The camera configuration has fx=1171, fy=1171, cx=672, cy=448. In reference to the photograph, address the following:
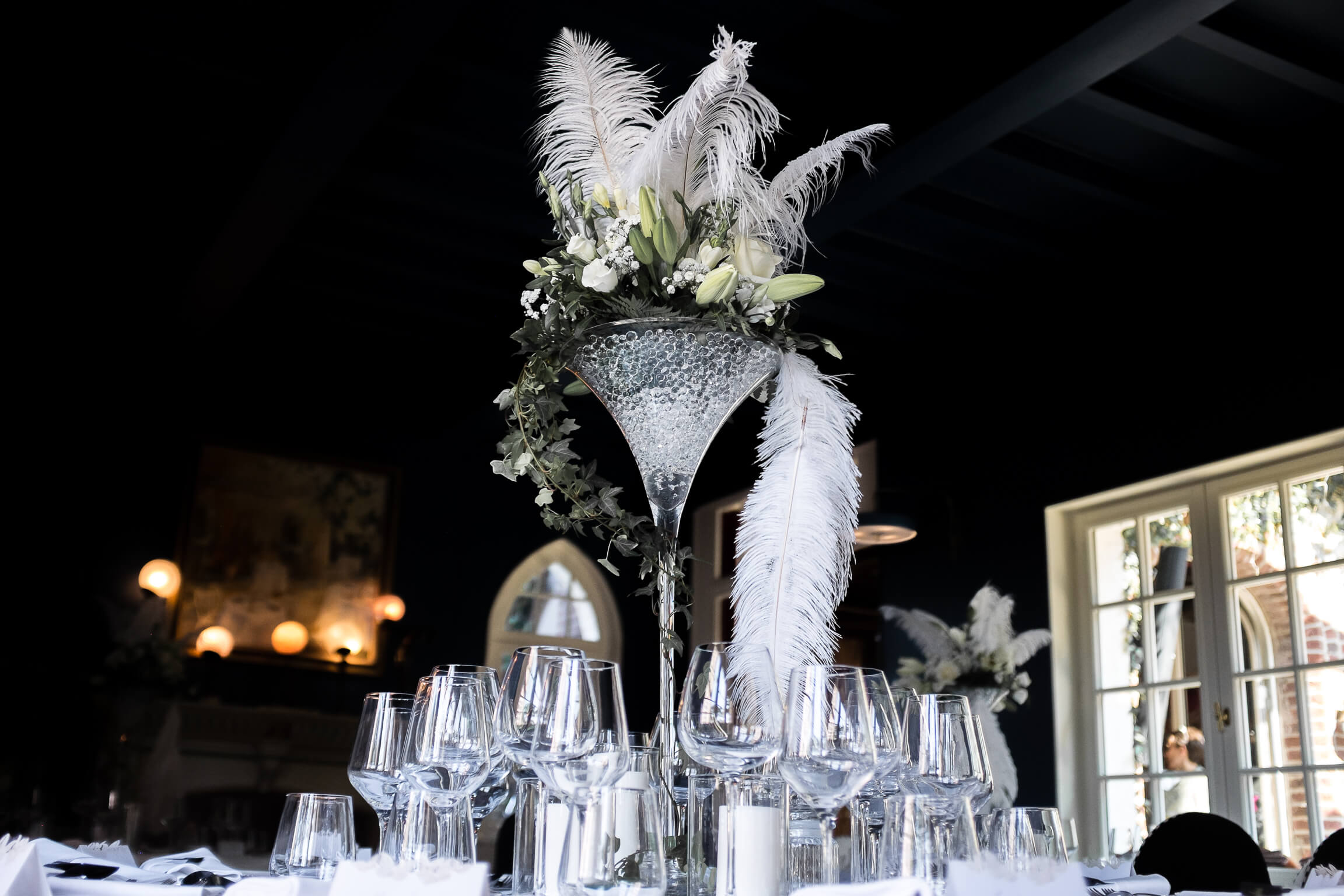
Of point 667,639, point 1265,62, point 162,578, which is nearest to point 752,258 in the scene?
point 667,639

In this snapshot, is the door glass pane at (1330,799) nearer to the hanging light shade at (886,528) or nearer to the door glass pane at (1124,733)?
the door glass pane at (1124,733)

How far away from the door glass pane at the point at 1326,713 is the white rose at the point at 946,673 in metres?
1.11

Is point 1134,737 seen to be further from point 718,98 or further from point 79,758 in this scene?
point 79,758

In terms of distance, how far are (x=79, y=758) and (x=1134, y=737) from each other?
188 inches

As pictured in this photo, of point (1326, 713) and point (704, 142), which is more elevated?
point (704, 142)

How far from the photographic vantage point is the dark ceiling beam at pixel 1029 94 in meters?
3.02

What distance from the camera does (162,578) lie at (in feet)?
19.8

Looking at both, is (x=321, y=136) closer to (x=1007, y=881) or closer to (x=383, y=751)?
(x=383, y=751)

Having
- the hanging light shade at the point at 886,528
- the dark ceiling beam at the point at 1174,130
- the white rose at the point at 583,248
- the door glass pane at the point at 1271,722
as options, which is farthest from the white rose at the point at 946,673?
→ the white rose at the point at 583,248

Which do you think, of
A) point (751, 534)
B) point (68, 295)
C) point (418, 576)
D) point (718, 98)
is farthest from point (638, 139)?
point (418, 576)

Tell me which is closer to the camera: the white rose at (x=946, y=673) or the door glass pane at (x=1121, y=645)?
the white rose at (x=946, y=673)

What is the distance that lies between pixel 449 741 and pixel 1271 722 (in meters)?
3.65

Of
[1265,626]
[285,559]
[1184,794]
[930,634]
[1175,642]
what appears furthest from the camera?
[285,559]

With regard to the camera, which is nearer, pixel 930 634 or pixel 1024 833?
pixel 1024 833
